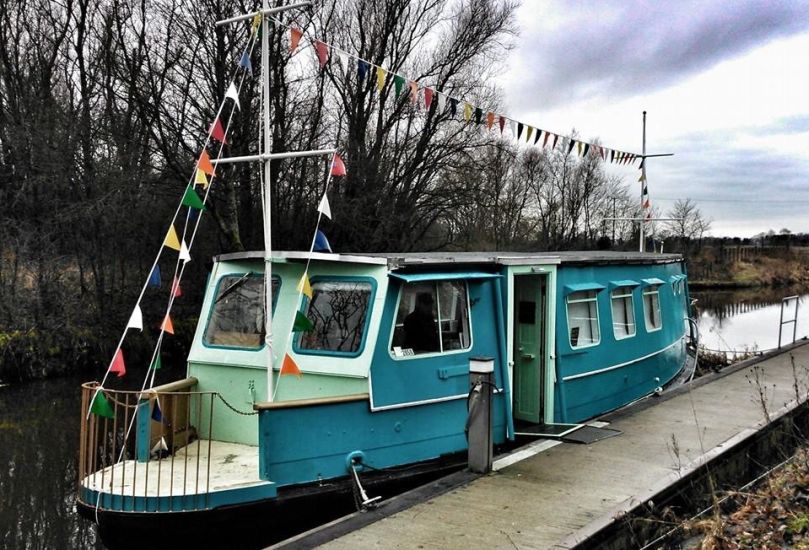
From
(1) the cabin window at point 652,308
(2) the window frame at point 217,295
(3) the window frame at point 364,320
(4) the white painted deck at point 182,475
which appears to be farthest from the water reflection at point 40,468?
(1) the cabin window at point 652,308

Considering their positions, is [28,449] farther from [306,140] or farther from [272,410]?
[306,140]

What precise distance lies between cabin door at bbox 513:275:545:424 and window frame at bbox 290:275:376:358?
2.74 meters

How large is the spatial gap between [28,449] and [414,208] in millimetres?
15715

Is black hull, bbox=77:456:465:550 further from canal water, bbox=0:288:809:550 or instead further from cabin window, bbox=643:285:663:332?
cabin window, bbox=643:285:663:332

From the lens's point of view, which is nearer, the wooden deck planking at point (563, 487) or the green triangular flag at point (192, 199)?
the wooden deck planking at point (563, 487)

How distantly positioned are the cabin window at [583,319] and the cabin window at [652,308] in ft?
6.57

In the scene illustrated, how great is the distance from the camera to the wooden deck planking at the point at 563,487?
500 cm

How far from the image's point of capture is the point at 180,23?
1867cm

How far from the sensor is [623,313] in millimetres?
10438

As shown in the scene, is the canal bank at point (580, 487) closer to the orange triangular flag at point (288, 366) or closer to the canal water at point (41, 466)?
the orange triangular flag at point (288, 366)

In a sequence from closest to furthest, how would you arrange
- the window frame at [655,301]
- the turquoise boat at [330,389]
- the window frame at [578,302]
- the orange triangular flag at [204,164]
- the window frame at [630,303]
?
the turquoise boat at [330,389] < the orange triangular flag at [204,164] < the window frame at [578,302] < the window frame at [630,303] < the window frame at [655,301]

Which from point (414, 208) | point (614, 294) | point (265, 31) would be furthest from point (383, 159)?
point (265, 31)

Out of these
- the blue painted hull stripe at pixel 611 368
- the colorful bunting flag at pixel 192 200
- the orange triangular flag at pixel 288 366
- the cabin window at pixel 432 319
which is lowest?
the blue painted hull stripe at pixel 611 368

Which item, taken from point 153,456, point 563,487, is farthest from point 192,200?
point 563,487
